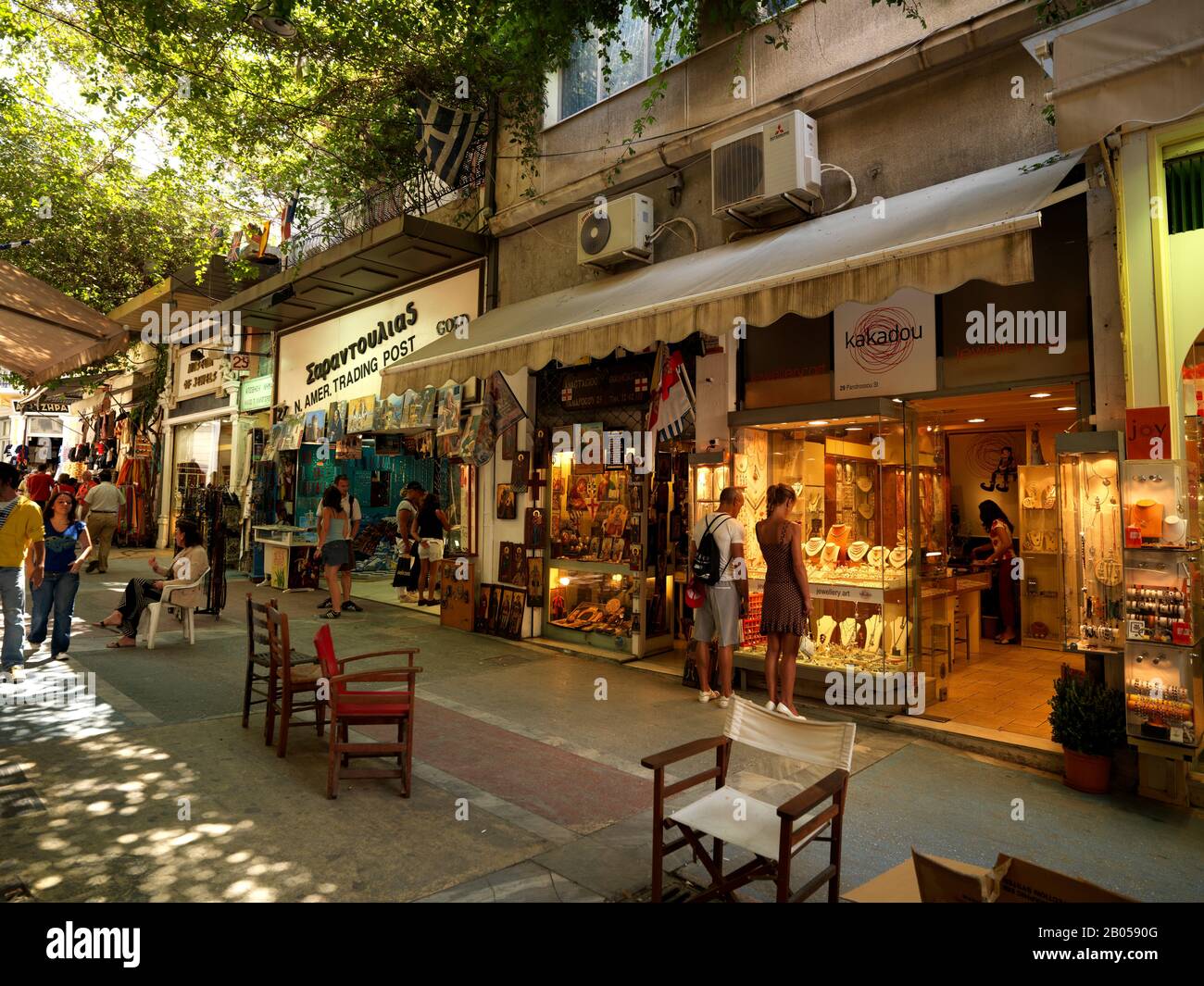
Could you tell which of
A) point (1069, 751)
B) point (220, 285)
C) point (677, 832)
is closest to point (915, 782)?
point (1069, 751)

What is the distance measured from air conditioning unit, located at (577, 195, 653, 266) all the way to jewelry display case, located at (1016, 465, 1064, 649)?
5.87m

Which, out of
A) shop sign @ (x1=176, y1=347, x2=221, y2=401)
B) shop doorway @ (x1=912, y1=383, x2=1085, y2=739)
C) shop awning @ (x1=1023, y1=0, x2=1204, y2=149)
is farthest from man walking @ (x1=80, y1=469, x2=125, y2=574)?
shop awning @ (x1=1023, y1=0, x2=1204, y2=149)

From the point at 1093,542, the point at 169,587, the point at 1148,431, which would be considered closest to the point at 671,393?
the point at 1093,542

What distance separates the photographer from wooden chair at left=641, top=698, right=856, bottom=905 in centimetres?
289

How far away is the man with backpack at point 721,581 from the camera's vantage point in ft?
21.6

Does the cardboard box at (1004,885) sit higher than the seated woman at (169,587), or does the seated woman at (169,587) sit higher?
the seated woman at (169,587)

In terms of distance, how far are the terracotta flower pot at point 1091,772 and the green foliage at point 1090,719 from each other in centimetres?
3

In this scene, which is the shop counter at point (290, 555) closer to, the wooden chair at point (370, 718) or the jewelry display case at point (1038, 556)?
the wooden chair at point (370, 718)

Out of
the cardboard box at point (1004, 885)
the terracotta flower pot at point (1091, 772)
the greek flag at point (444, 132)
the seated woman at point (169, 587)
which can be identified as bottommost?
the terracotta flower pot at point (1091, 772)

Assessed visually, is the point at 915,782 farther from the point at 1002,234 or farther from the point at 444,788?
the point at 1002,234

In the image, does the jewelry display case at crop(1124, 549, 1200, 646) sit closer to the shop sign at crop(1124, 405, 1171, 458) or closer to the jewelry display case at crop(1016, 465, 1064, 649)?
the shop sign at crop(1124, 405, 1171, 458)

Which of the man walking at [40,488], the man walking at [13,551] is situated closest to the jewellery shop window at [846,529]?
the man walking at [13,551]

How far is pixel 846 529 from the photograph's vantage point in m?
6.90
